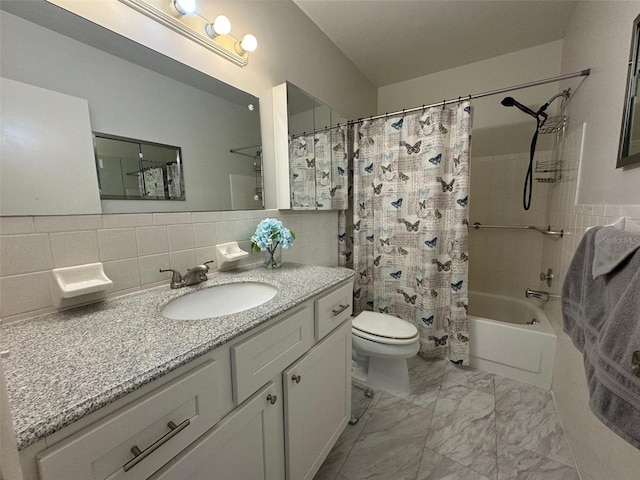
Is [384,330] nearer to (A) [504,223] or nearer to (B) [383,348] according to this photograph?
(B) [383,348]

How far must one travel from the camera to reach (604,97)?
1153 mm

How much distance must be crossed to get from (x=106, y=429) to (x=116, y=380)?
8cm

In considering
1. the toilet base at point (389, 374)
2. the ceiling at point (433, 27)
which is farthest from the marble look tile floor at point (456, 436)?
the ceiling at point (433, 27)

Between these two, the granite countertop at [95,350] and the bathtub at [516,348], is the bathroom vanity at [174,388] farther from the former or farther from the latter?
the bathtub at [516,348]

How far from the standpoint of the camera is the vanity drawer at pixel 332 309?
1003 mm

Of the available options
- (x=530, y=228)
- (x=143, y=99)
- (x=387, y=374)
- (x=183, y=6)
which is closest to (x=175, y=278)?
(x=143, y=99)

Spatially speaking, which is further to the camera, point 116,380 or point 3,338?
point 3,338

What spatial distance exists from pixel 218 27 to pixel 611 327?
1622mm

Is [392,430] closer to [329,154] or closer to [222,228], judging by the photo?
[222,228]

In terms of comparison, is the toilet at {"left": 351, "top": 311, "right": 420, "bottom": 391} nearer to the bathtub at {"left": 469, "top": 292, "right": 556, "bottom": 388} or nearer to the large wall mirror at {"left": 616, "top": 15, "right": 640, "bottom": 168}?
the bathtub at {"left": 469, "top": 292, "right": 556, "bottom": 388}

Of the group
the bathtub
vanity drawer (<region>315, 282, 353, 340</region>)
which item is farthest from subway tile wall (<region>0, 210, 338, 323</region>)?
the bathtub

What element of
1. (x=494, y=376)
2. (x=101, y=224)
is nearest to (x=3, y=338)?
(x=101, y=224)

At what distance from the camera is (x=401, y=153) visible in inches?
73.0

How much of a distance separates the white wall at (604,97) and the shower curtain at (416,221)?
0.55 meters
